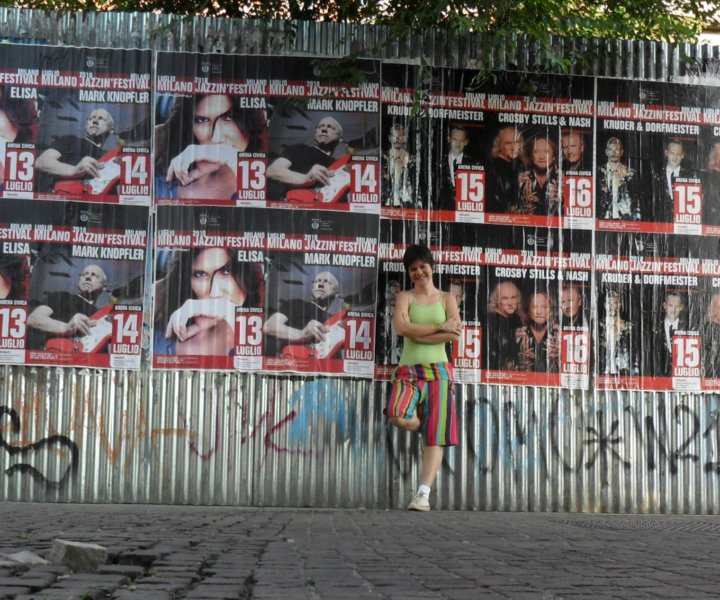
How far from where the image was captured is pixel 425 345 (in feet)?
28.9

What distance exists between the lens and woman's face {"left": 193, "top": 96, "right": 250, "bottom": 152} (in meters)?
9.27

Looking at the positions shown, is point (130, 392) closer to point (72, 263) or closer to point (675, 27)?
point (72, 263)

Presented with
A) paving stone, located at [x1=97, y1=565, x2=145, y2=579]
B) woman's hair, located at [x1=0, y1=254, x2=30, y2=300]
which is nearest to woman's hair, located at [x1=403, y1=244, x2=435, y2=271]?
woman's hair, located at [x1=0, y1=254, x2=30, y2=300]

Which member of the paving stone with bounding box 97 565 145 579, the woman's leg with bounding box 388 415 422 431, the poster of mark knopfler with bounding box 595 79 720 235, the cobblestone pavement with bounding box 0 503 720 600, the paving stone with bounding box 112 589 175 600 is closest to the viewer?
the paving stone with bounding box 112 589 175 600

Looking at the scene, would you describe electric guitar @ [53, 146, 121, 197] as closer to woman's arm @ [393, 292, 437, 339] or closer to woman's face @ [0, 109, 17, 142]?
woman's face @ [0, 109, 17, 142]

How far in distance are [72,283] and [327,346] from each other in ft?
6.72

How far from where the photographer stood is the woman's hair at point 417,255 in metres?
8.76

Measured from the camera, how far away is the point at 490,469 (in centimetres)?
919

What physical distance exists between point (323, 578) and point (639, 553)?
1.95 m

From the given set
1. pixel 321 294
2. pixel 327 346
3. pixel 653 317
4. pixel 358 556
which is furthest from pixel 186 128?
pixel 358 556

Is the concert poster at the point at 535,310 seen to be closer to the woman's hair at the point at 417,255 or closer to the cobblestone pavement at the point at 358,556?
the woman's hair at the point at 417,255

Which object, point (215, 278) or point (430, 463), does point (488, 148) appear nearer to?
point (215, 278)

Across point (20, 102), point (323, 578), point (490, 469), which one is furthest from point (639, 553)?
point (20, 102)

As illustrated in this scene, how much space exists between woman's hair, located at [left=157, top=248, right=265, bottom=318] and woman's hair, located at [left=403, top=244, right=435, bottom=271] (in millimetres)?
1172
